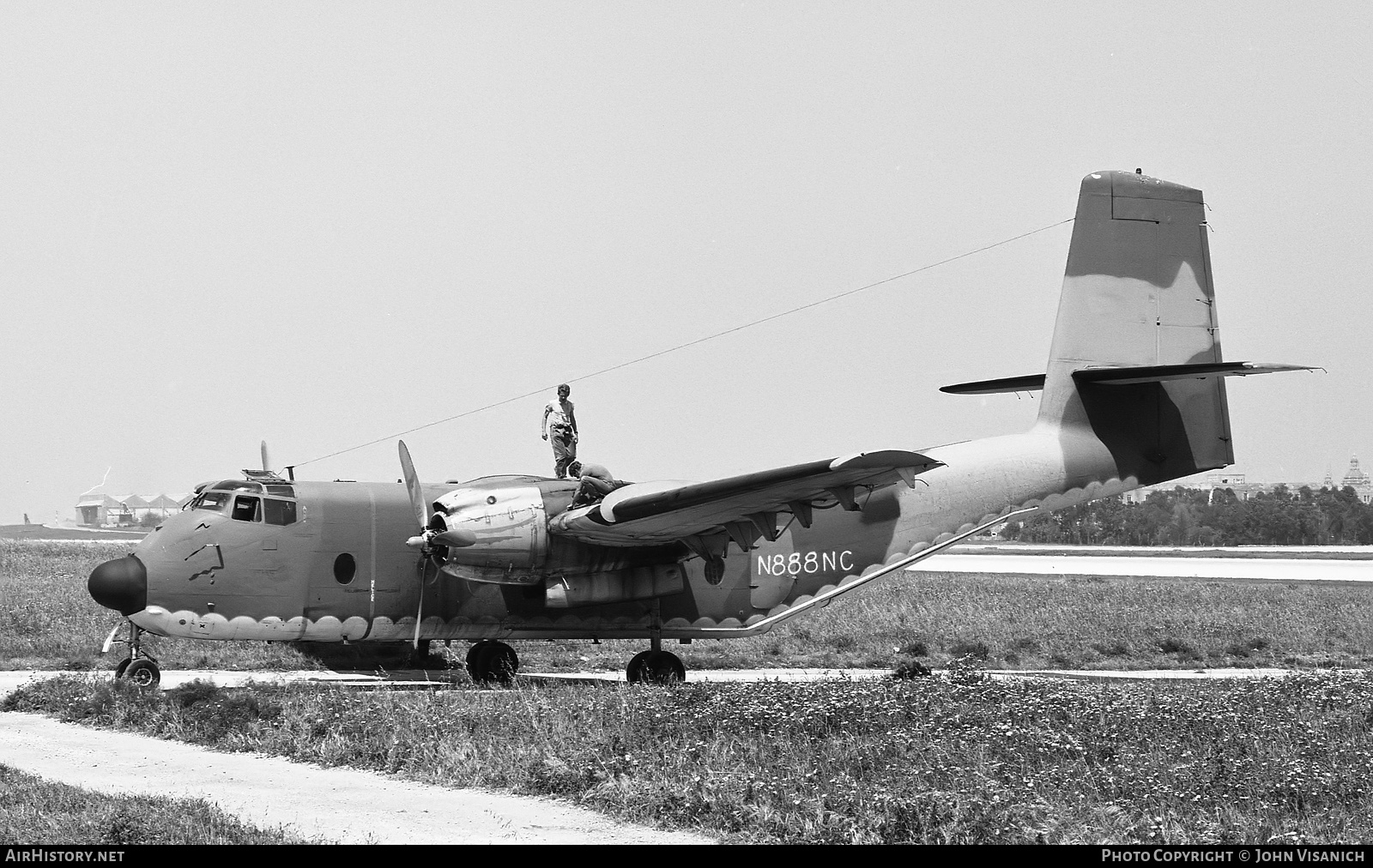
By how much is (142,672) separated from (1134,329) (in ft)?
50.9

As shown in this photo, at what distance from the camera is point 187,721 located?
44.3ft

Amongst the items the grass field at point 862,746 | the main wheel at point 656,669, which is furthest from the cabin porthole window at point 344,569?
the main wheel at point 656,669

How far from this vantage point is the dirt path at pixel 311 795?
29.9 ft

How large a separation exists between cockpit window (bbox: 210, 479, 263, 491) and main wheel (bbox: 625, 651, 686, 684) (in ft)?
18.8

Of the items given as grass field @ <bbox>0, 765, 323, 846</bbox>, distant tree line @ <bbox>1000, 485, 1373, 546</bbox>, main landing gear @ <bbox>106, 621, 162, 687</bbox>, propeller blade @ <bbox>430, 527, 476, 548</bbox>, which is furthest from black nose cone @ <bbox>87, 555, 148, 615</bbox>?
distant tree line @ <bbox>1000, 485, 1373, 546</bbox>

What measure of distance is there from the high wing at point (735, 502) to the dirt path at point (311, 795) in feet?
18.9

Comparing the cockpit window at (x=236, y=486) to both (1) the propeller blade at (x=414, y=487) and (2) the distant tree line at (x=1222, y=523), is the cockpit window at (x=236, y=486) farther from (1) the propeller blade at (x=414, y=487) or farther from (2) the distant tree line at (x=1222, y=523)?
(2) the distant tree line at (x=1222, y=523)

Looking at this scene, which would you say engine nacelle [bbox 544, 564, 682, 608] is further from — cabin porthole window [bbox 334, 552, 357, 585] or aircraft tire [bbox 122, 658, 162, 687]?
aircraft tire [bbox 122, 658, 162, 687]

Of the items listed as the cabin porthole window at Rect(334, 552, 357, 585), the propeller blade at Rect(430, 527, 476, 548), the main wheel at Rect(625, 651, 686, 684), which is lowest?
the main wheel at Rect(625, 651, 686, 684)

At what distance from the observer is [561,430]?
18500 mm

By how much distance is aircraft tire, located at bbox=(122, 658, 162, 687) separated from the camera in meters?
16.2
